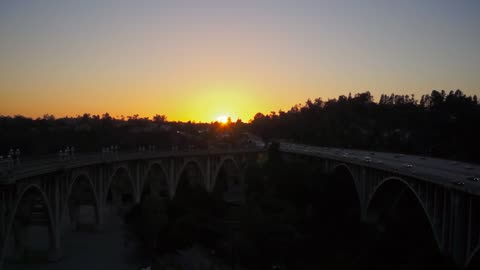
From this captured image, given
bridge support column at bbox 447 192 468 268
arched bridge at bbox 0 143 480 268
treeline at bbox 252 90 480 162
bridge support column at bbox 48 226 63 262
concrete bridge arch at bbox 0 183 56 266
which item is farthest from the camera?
treeline at bbox 252 90 480 162

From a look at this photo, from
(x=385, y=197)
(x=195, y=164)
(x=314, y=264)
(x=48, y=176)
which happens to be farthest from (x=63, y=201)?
(x=195, y=164)

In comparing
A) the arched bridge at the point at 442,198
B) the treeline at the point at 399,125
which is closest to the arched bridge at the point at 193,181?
the arched bridge at the point at 442,198

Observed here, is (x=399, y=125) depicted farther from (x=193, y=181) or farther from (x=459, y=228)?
(x=459, y=228)

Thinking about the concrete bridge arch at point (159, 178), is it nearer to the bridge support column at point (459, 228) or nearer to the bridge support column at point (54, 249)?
the bridge support column at point (54, 249)

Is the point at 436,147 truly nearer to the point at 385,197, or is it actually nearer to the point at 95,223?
the point at 385,197

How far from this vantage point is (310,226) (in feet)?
140

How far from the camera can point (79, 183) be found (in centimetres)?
4772

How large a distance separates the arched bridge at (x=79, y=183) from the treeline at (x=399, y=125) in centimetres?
1994

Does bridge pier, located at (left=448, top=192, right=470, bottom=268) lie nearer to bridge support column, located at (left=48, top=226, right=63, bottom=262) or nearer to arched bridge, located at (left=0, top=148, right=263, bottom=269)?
arched bridge, located at (left=0, top=148, right=263, bottom=269)

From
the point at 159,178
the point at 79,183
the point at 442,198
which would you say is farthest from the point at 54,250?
the point at 159,178

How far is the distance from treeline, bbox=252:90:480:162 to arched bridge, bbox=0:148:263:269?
19.9m

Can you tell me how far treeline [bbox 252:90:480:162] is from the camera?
55.1m

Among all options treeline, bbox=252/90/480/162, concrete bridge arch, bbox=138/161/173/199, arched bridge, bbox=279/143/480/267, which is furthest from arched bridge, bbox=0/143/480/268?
treeline, bbox=252/90/480/162

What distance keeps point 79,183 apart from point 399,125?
2049 inches
